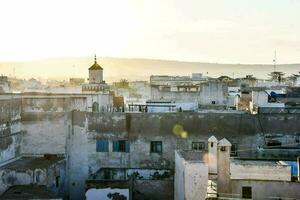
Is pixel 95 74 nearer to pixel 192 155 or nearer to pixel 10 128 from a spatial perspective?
pixel 10 128

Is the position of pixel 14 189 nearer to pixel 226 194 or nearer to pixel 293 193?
pixel 226 194

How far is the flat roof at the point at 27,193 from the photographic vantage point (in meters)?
24.0

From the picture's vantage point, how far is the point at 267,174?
77.1 feet

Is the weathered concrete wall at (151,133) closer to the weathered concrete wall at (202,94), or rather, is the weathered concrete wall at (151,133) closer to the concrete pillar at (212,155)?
the concrete pillar at (212,155)

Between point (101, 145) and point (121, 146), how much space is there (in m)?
1.29

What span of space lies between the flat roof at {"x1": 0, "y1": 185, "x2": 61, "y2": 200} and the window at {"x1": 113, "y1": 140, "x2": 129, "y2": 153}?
6.23m

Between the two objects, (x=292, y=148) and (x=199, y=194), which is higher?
(x=292, y=148)

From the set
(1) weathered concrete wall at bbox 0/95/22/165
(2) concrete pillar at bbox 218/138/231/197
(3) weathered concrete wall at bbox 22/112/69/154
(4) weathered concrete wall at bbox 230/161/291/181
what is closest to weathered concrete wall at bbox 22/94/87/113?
(3) weathered concrete wall at bbox 22/112/69/154

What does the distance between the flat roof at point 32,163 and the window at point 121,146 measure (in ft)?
11.1

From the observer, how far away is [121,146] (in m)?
31.9

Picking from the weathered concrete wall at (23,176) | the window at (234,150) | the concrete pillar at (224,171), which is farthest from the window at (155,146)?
the concrete pillar at (224,171)

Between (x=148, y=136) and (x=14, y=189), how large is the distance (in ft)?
29.9

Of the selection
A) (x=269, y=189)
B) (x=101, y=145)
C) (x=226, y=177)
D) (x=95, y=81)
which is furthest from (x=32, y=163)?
(x=95, y=81)

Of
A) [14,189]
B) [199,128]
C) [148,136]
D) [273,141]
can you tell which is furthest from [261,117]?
[14,189]
